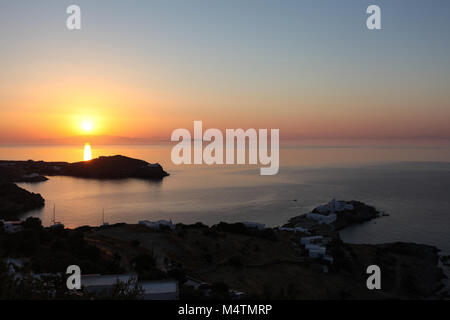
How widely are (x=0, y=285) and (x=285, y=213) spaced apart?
48.5 meters

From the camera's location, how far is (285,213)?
52.0 m

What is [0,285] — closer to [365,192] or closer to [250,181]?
[365,192]

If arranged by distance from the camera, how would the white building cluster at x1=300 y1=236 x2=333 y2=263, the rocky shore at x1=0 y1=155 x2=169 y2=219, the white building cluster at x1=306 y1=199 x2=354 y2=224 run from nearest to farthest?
1. the white building cluster at x1=300 y1=236 x2=333 y2=263
2. the white building cluster at x1=306 y1=199 x2=354 y2=224
3. the rocky shore at x1=0 y1=155 x2=169 y2=219

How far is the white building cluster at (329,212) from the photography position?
44.8m

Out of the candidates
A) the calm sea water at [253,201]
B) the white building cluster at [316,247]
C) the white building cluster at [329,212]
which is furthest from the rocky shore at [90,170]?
the white building cluster at [316,247]

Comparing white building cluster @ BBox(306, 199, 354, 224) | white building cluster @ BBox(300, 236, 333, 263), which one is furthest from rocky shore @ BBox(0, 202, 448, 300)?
white building cluster @ BBox(306, 199, 354, 224)

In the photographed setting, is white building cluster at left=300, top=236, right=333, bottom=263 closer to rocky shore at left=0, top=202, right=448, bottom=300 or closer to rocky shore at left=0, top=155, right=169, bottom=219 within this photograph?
rocky shore at left=0, top=202, right=448, bottom=300

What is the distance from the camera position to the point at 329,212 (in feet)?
160

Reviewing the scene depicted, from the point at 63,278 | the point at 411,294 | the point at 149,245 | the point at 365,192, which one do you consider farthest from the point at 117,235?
the point at 365,192

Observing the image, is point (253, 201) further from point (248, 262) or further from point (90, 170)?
point (90, 170)

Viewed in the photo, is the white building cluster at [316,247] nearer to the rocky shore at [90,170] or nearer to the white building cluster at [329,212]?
the white building cluster at [329,212]

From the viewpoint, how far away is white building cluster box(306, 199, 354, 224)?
4484 centimetres
